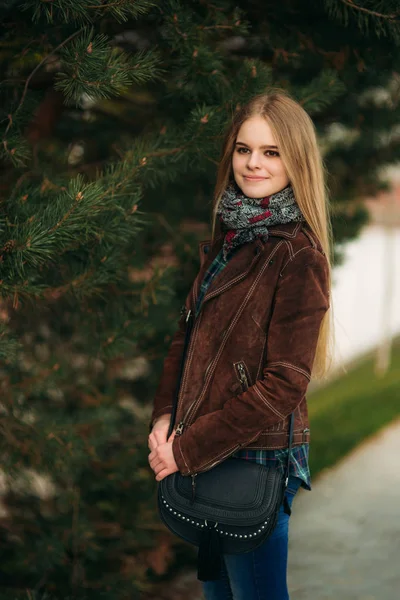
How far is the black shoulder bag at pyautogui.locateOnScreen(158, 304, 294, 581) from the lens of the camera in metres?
1.89

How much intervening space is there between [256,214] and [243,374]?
1.39 ft

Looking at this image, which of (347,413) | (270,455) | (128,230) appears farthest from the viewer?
(347,413)

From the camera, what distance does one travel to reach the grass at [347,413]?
5395mm

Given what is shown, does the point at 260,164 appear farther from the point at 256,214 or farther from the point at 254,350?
the point at 254,350

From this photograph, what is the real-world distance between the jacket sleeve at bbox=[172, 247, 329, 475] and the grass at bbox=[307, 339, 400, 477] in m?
3.18

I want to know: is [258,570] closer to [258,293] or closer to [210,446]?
Result: [210,446]

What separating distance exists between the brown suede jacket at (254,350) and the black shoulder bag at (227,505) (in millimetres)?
63

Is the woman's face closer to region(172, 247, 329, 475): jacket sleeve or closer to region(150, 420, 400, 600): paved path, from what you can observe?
region(172, 247, 329, 475): jacket sleeve

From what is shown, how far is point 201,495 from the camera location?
1926mm

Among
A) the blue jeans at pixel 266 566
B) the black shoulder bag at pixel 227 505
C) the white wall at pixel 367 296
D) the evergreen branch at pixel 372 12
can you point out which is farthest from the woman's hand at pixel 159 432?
the white wall at pixel 367 296

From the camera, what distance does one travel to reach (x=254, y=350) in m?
1.88

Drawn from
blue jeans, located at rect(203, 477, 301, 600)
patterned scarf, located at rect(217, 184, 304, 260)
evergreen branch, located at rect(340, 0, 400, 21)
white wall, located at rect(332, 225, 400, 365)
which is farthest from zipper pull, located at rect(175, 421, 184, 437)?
white wall, located at rect(332, 225, 400, 365)

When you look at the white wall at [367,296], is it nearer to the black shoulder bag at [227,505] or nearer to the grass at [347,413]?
the grass at [347,413]

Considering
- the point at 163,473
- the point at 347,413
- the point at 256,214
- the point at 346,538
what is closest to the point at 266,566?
the point at 163,473
